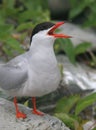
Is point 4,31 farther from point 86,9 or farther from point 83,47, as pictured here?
point 86,9

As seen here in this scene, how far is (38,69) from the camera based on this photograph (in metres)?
3.85

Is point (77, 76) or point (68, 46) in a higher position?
point (68, 46)

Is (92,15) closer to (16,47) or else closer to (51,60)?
(16,47)

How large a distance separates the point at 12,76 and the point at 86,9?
357 centimetres

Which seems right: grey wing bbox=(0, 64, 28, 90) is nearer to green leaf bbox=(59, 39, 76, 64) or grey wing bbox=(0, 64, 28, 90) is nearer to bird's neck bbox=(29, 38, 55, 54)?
bird's neck bbox=(29, 38, 55, 54)

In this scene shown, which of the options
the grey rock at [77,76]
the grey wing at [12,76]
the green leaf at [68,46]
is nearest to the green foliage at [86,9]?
the grey rock at [77,76]

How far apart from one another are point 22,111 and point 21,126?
0.32m

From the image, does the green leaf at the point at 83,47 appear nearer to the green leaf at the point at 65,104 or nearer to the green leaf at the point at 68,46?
the green leaf at the point at 68,46

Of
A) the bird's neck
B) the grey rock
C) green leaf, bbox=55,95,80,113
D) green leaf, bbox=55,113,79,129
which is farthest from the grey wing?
the grey rock

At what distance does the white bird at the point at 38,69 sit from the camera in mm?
3834

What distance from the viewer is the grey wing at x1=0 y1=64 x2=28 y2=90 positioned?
12.7ft

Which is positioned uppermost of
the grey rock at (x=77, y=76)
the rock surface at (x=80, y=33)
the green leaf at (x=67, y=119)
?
the green leaf at (x=67, y=119)

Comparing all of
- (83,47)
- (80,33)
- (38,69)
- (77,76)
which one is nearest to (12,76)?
(38,69)

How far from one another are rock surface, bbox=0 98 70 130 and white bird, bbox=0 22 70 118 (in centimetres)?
21
